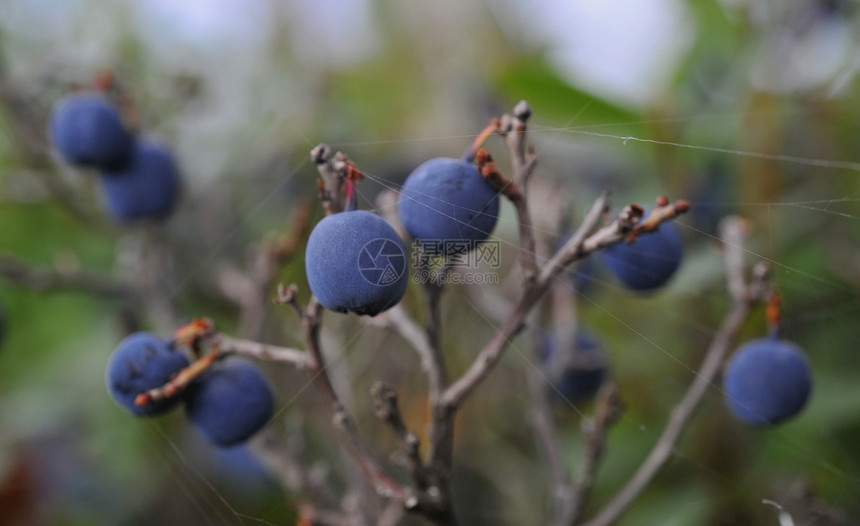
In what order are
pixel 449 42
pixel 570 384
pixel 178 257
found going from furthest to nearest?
1. pixel 449 42
2. pixel 178 257
3. pixel 570 384

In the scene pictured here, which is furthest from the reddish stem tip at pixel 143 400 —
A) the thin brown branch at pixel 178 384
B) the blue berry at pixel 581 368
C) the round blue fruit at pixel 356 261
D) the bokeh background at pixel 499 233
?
the blue berry at pixel 581 368

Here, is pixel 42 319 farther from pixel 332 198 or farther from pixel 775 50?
pixel 775 50

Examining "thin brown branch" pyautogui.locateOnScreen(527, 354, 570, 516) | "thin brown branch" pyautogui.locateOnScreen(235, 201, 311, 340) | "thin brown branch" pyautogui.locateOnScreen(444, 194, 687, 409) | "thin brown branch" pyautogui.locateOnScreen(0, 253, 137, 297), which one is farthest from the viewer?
"thin brown branch" pyautogui.locateOnScreen(0, 253, 137, 297)

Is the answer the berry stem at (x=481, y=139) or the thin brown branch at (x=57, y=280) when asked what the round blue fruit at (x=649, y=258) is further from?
the thin brown branch at (x=57, y=280)

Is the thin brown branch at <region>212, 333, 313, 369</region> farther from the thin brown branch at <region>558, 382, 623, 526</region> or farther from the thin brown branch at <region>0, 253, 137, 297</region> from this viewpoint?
the thin brown branch at <region>0, 253, 137, 297</region>

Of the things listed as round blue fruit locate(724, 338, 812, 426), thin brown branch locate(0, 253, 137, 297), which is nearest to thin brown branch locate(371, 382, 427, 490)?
round blue fruit locate(724, 338, 812, 426)

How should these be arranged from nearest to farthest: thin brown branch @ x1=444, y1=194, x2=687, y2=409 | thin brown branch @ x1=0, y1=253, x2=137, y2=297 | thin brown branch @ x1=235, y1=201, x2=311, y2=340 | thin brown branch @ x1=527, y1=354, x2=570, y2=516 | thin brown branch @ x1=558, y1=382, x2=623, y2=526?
thin brown branch @ x1=444, y1=194, x2=687, y2=409
thin brown branch @ x1=558, y1=382, x2=623, y2=526
thin brown branch @ x1=527, y1=354, x2=570, y2=516
thin brown branch @ x1=235, y1=201, x2=311, y2=340
thin brown branch @ x1=0, y1=253, x2=137, y2=297

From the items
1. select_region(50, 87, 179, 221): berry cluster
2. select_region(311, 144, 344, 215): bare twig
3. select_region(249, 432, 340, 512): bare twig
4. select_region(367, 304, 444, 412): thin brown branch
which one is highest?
select_region(311, 144, 344, 215): bare twig

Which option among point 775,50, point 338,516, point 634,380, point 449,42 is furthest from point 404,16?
point 338,516
